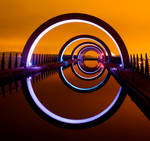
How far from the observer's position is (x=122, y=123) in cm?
327

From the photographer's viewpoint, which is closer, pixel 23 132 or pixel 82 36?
pixel 23 132

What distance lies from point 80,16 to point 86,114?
38.7 feet

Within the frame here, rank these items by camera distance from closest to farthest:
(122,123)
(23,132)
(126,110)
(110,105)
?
(23,132) → (122,123) → (126,110) → (110,105)

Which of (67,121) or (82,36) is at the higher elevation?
(82,36)

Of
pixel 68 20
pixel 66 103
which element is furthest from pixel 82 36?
pixel 66 103

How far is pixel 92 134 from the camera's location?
9.11ft

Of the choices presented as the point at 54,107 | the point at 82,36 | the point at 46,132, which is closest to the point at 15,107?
the point at 54,107

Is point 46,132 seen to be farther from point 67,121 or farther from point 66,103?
point 66,103

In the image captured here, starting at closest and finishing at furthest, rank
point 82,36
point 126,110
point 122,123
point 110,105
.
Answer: point 122,123, point 126,110, point 110,105, point 82,36

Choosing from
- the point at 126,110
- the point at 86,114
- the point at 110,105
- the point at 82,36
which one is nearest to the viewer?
the point at 86,114

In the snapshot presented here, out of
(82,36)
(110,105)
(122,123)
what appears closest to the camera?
(122,123)

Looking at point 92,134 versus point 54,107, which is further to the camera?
point 54,107

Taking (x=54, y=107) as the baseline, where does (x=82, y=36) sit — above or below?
above

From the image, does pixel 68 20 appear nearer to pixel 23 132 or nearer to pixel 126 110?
pixel 126 110
